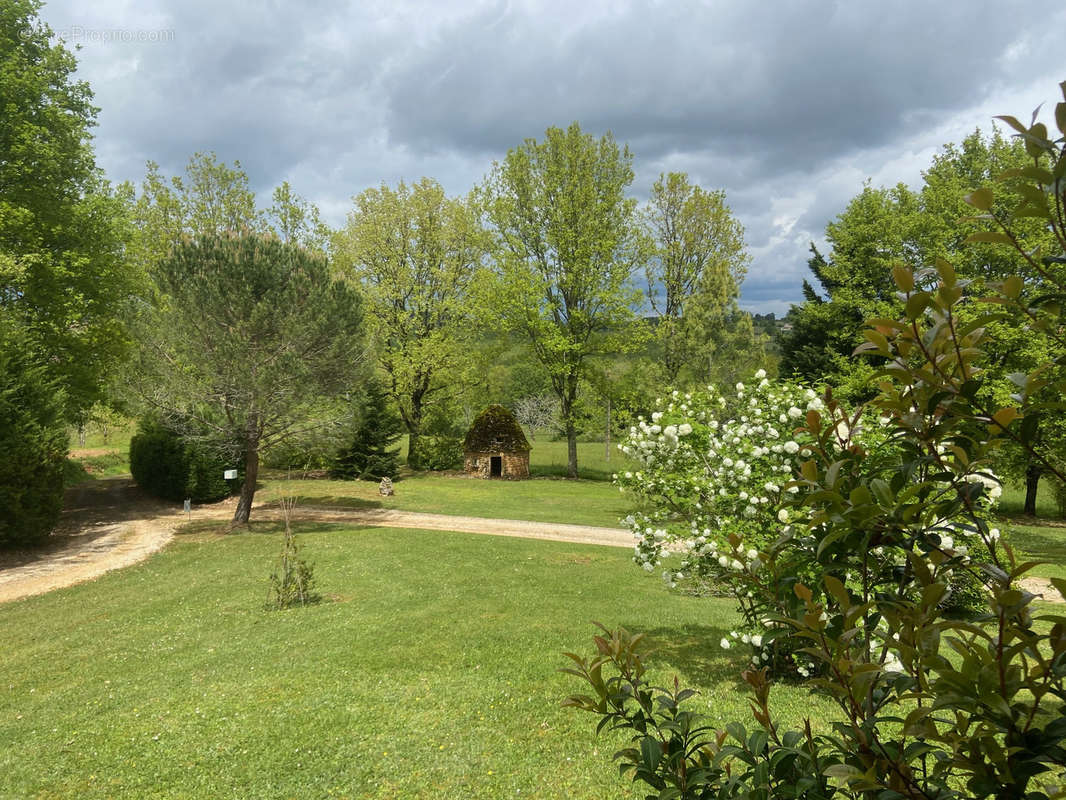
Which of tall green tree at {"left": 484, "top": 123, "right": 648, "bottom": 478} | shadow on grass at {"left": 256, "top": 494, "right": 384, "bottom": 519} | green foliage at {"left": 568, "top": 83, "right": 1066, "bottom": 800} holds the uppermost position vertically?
tall green tree at {"left": 484, "top": 123, "right": 648, "bottom": 478}

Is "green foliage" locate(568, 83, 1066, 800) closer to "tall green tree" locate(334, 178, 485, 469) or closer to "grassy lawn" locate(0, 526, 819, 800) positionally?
"grassy lawn" locate(0, 526, 819, 800)

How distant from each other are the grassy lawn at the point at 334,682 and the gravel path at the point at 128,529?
167 cm

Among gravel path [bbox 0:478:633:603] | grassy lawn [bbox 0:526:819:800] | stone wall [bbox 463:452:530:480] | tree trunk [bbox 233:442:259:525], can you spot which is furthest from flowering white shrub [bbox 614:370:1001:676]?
stone wall [bbox 463:452:530:480]

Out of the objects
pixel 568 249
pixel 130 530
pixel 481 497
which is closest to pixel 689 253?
pixel 568 249

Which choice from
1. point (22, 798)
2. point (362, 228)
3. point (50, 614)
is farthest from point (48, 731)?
point (362, 228)

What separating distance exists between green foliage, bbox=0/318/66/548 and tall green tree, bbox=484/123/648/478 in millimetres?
19684

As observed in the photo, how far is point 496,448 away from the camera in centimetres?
3306

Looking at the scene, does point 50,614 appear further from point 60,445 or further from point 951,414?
point 951,414

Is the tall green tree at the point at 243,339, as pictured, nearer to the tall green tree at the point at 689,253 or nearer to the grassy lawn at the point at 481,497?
the grassy lawn at the point at 481,497

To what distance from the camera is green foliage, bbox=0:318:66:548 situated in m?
14.7

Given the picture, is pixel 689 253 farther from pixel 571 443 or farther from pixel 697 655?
pixel 697 655

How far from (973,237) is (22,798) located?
305 inches

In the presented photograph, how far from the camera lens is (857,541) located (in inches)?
63.9

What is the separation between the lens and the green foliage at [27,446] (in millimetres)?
14695
